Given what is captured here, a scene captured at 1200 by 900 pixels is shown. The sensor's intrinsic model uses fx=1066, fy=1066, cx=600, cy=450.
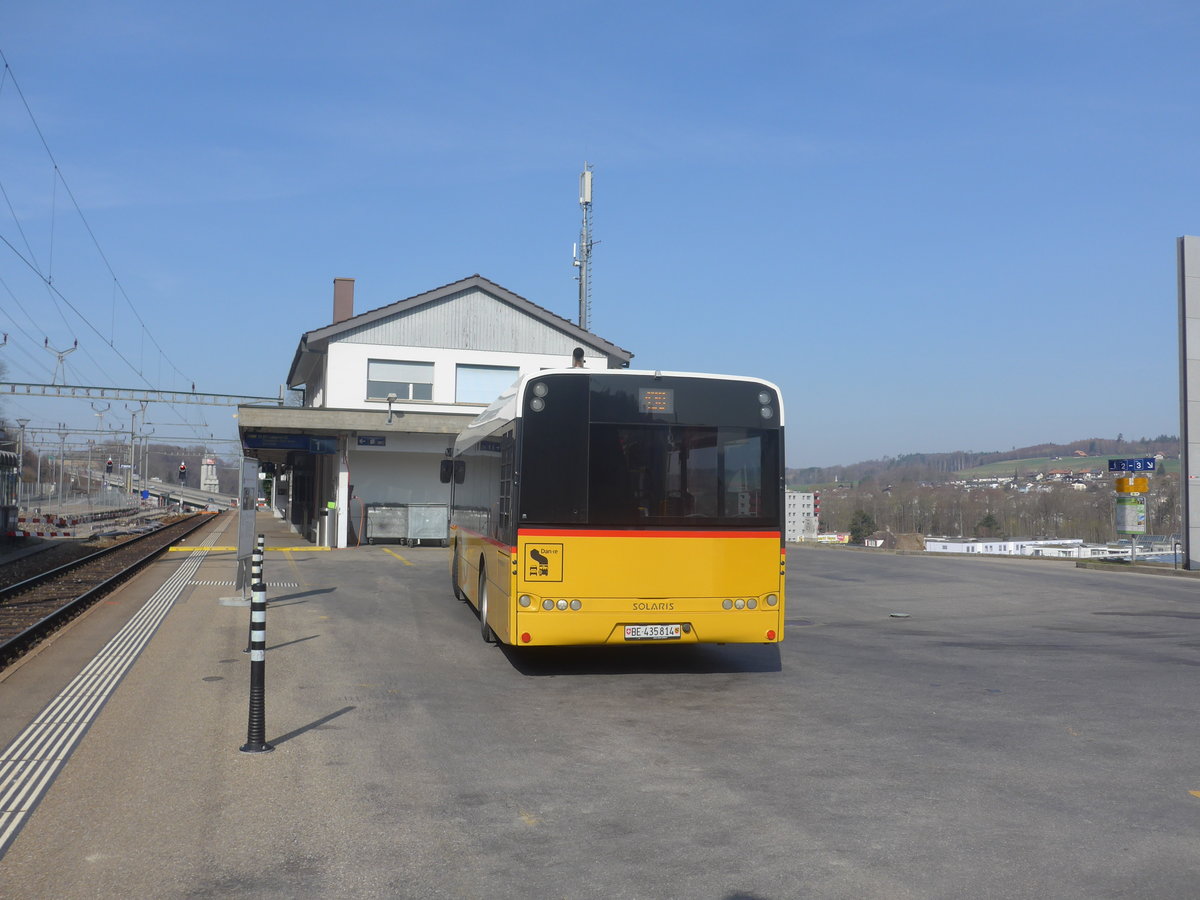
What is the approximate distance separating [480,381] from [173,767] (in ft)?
98.4

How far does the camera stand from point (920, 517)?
9775 centimetres

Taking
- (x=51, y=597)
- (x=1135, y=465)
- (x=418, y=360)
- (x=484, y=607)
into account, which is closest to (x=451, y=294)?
(x=418, y=360)

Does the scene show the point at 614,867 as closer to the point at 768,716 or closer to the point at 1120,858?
the point at 1120,858

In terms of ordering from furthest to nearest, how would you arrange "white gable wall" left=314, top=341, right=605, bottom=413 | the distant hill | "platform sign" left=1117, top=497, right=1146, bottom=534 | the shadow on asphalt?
1. the distant hill
2. "white gable wall" left=314, top=341, right=605, bottom=413
3. "platform sign" left=1117, top=497, right=1146, bottom=534
4. the shadow on asphalt

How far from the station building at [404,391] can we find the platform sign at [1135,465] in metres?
15.7

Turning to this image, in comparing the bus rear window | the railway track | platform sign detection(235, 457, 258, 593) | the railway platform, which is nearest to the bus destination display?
the bus rear window

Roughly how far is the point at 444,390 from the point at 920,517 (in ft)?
235

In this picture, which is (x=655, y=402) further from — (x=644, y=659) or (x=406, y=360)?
(x=406, y=360)

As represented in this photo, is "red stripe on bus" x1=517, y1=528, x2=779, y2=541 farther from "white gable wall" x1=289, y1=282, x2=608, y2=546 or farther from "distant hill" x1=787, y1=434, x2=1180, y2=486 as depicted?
"distant hill" x1=787, y1=434, x2=1180, y2=486

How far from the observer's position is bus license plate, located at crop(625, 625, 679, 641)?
387 inches

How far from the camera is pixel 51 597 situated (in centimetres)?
1869

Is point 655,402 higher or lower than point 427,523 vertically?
higher

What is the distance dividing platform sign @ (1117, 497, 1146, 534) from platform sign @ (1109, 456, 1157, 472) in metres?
0.93

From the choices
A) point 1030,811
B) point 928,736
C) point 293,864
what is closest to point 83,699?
point 293,864
